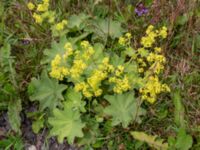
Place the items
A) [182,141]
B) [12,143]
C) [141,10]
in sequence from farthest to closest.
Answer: [141,10] < [12,143] < [182,141]

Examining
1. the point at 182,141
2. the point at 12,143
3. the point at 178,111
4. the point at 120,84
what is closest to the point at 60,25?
the point at 120,84

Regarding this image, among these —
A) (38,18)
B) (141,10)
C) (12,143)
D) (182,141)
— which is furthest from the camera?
(141,10)

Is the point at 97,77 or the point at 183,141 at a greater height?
the point at 97,77

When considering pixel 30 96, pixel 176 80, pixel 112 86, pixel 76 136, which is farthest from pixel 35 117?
pixel 176 80

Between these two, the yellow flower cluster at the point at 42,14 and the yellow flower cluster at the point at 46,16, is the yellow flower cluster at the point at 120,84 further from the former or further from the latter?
the yellow flower cluster at the point at 42,14

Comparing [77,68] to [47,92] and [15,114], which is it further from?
[15,114]
